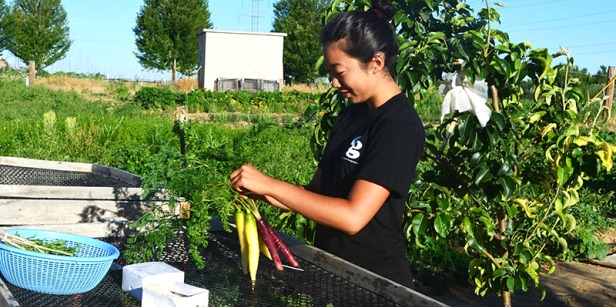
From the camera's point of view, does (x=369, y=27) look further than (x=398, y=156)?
Yes

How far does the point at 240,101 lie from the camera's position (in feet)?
80.8

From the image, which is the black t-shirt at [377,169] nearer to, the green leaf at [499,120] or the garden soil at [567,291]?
the green leaf at [499,120]

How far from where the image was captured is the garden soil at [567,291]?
17.3 feet

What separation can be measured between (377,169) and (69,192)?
2.11m

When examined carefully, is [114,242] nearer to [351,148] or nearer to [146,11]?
[351,148]

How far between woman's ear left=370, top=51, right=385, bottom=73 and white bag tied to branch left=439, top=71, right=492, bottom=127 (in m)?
1.30

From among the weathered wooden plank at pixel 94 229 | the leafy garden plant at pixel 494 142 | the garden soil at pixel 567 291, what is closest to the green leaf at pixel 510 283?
the leafy garden plant at pixel 494 142

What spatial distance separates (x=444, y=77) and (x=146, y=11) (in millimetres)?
42380

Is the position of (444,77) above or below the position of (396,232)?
above

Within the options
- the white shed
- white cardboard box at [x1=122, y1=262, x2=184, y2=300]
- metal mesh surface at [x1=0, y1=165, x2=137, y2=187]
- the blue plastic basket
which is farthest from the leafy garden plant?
the white shed

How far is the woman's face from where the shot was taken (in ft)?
7.33

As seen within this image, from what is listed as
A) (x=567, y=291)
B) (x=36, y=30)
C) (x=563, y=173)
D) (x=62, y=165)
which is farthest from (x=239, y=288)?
(x=36, y=30)

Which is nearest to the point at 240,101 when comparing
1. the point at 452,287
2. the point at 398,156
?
the point at 452,287

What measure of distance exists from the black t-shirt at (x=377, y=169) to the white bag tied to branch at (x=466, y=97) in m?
1.14
